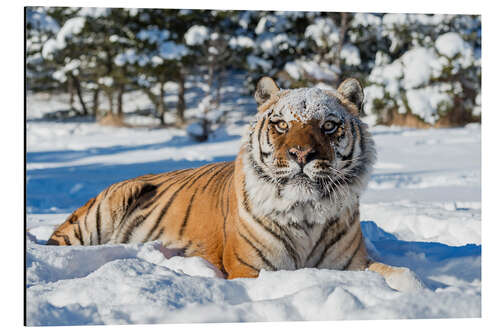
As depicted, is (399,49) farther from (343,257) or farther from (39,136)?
(39,136)

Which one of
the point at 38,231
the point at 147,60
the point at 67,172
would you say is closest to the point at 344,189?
the point at 38,231

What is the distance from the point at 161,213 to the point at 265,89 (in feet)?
2.99

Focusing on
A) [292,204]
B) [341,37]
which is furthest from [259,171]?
[341,37]

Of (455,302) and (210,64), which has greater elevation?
(210,64)

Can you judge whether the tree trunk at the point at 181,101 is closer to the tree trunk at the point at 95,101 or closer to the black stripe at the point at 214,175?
the tree trunk at the point at 95,101

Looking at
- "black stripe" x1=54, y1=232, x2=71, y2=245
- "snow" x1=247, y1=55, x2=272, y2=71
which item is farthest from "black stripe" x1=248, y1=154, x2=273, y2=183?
"snow" x1=247, y1=55, x2=272, y2=71

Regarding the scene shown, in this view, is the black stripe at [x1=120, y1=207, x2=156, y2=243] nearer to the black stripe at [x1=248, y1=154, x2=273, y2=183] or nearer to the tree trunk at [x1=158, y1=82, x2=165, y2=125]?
the black stripe at [x1=248, y1=154, x2=273, y2=183]

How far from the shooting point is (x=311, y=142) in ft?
6.63

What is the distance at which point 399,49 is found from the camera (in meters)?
4.01

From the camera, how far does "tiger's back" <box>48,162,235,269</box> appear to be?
2.63m

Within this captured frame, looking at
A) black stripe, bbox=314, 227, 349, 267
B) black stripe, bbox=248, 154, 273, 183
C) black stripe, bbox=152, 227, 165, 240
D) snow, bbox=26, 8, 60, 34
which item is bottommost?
black stripe, bbox=152, 227, 165, 240

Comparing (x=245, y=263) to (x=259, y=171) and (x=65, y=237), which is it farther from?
(x=65, y=237)

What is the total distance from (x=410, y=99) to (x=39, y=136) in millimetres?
2639

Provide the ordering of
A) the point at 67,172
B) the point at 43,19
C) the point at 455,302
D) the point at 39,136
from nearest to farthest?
1. the point at 455,302
2. the point at 43,19
3. the point at 39,136
4. the point at 67,172
